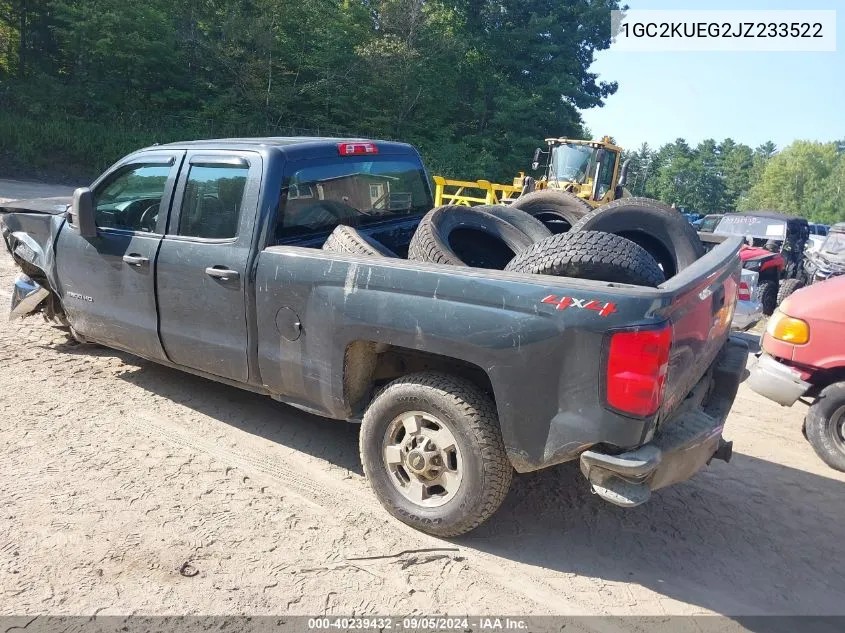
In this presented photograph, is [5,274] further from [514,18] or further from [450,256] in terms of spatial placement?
[514,18]

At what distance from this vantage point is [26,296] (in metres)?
5.75

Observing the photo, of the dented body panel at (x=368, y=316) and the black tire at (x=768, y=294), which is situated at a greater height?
the dented body panel at (x=368, y=316)

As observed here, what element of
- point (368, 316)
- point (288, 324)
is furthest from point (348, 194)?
point (368, 316)

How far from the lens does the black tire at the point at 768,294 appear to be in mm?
10973

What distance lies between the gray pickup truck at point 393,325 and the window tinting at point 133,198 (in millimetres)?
15

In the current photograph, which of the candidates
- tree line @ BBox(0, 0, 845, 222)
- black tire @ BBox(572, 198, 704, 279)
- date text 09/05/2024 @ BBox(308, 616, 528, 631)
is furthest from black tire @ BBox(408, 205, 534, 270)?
tree line @ BBox(0, 0, 845, 222)

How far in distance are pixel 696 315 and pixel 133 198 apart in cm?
385

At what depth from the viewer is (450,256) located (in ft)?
11.1

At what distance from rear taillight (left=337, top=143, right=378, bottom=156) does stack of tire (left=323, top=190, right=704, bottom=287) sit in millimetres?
779

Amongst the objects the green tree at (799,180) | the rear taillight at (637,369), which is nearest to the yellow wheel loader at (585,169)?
the rear taillight at (637,369)

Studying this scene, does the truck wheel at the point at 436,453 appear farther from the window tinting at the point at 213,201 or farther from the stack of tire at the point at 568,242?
the window tinting at the point at 213,201

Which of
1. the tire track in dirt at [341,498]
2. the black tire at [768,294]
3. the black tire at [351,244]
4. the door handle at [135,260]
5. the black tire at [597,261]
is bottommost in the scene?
the black tire at [768,294]

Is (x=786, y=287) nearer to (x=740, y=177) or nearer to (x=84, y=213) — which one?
(x=84, y=213)

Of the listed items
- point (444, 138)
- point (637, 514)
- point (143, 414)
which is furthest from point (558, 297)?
point (444, 138)
